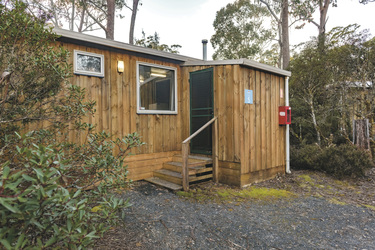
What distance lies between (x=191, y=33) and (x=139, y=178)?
15.9 metres

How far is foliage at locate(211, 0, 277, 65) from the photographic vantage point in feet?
52.0

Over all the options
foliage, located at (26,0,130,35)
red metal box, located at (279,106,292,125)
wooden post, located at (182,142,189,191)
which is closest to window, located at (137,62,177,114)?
wooden post, located at (182,142,189,191)

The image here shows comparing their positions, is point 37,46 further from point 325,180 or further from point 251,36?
point 251,36

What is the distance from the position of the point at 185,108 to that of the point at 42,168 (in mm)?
4143

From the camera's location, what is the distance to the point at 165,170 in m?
4.72

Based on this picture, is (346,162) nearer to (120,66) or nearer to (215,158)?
(215,158)

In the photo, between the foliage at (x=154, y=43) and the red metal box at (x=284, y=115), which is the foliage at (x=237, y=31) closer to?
the foliage at (x=154, y=43)

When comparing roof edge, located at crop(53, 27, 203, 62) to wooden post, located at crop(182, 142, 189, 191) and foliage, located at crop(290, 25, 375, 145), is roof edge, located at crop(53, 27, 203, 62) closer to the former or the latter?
wooden post, located at crop(182, 142, 189, 191)

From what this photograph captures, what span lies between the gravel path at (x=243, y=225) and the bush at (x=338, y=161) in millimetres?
1841

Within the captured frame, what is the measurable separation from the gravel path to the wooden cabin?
88 cm

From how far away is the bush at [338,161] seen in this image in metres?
4.84

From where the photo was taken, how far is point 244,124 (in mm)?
4258

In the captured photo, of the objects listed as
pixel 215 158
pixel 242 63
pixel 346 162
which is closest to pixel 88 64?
pixel 242 63

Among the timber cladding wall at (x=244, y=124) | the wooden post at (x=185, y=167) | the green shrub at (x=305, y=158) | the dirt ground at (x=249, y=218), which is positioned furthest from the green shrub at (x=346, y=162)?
the wooden post at (x=185, y=167)
